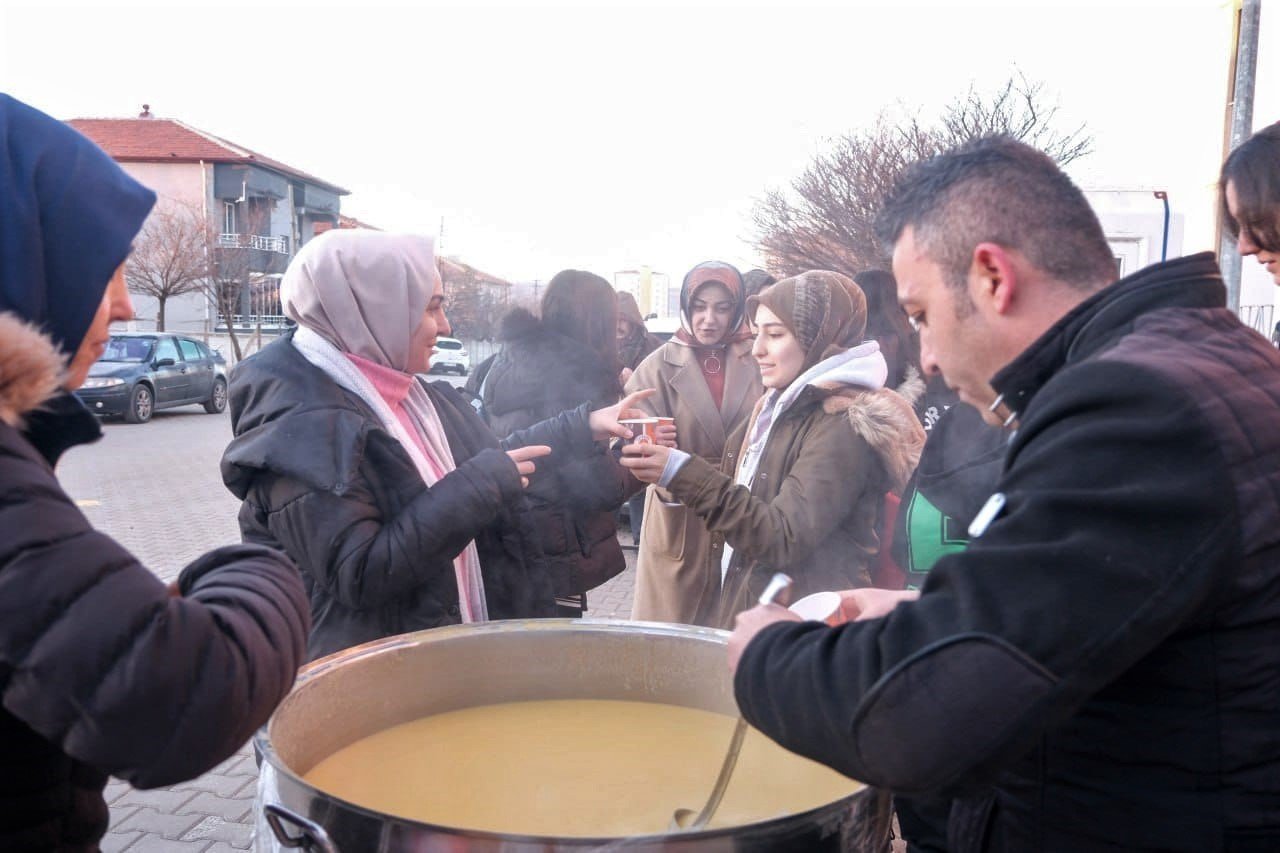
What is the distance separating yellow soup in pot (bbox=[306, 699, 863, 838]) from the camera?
1.64 metres

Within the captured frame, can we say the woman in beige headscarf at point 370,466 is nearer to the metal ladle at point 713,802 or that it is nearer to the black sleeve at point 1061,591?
the metal ladle at point 713,802

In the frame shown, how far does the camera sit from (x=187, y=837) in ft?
11.9

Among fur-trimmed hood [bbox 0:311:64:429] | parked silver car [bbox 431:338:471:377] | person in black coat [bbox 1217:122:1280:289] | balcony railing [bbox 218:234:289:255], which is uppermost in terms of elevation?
balcony railing [bbox 218:234:289:255]

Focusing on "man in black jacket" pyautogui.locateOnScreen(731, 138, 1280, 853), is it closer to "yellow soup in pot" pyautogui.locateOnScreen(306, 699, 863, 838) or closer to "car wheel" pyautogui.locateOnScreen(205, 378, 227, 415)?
"yellow soup in pot" pyautogui.locateOnScreen(306, 699, 863, 838)

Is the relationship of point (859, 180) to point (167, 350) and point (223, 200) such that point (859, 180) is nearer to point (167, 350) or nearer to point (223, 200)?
point (167, 350)

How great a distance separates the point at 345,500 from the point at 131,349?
60.9 ft

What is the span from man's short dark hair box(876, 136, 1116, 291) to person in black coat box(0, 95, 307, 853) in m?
1.02

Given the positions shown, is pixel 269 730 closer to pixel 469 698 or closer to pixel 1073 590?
pixel 469 698

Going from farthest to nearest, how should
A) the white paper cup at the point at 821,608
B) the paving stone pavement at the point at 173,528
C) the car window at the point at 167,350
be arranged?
1. the car window at the point at 167,350
2. the paving stone pavement at the point at 173,528
3. the white paper cup at the point at 821,608

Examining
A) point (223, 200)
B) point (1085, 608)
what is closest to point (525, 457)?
point (1085, 608)

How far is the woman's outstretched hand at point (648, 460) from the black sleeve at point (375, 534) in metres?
0.80

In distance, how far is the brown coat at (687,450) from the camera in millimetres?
4000

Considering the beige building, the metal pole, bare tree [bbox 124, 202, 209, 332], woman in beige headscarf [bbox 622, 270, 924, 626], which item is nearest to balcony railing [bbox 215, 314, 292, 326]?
the beige building

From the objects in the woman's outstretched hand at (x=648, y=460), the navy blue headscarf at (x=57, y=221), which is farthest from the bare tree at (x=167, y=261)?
the navy blue headscarf at (x=57, y=221)
